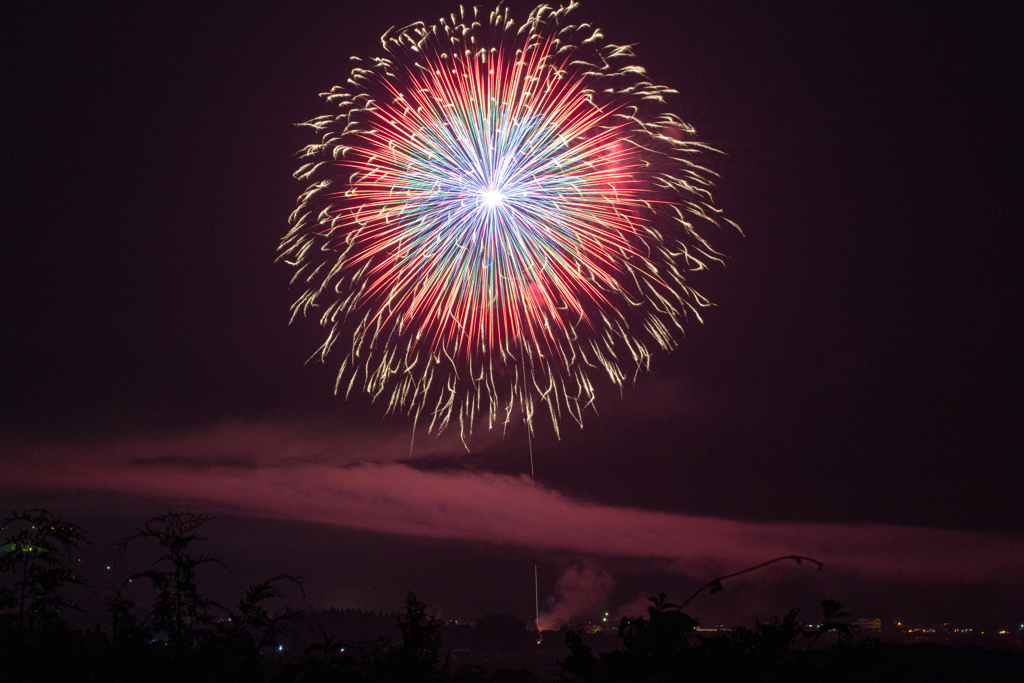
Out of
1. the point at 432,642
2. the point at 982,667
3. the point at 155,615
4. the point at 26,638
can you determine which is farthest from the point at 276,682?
the point at 982,667

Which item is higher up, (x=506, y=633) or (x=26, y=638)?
(x=26, y=638)

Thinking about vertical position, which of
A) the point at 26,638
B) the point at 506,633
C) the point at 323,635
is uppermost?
the point at 323,635

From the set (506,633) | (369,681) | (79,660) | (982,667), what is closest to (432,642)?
(79,660)

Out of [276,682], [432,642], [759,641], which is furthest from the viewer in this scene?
[432,642]

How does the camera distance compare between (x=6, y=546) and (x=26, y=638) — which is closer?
(x=26, y=638)

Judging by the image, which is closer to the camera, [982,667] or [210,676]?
[210,676]

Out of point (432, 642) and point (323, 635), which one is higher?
point (323, 635)

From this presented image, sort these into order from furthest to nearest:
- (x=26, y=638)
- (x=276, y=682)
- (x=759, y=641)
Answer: (x=26, y=638) → (x=759, y=641) → (x=276, y=682)

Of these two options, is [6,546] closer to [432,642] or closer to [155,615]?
[155,615]

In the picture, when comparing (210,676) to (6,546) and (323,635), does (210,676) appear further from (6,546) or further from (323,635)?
(6,546)
